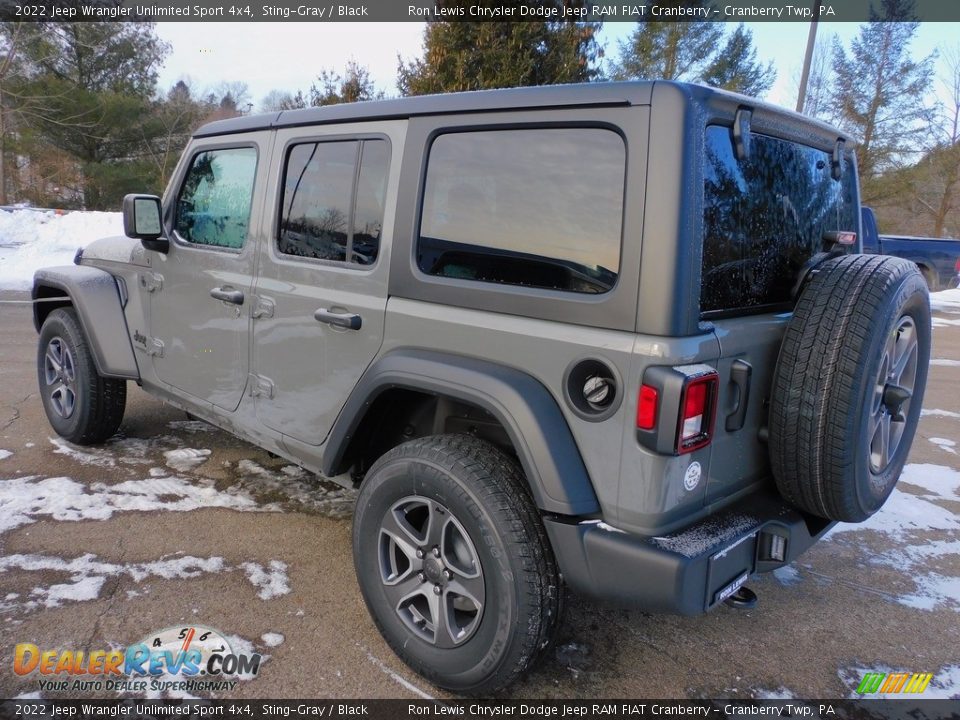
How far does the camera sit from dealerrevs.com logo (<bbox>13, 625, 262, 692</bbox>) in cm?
231

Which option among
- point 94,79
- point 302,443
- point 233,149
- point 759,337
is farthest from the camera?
point 94,79

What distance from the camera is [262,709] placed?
7.34 ft

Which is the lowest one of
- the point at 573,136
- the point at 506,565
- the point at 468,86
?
the point at 506,565

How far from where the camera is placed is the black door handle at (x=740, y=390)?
209 cm

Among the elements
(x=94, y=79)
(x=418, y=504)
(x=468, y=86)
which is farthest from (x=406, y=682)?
(x=94, y=79)

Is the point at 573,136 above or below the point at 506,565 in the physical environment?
above

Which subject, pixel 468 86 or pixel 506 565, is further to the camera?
pixel 468 86

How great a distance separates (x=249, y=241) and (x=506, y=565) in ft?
6.56

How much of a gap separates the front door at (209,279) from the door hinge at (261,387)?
7cm

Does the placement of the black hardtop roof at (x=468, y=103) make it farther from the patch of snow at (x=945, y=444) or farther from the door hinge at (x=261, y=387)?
the patch of snow at (x=945, y=444)

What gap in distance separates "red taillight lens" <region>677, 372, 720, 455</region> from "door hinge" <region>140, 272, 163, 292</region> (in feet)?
9.90

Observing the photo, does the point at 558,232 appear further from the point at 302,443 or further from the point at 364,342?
the point at 302,443

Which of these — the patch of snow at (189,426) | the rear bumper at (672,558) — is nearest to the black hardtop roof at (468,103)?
the rear bumper at (672,558)

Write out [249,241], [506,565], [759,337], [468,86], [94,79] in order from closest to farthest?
[506,565]
[759,337]
[249,241]
[468,86]
[94,79]
